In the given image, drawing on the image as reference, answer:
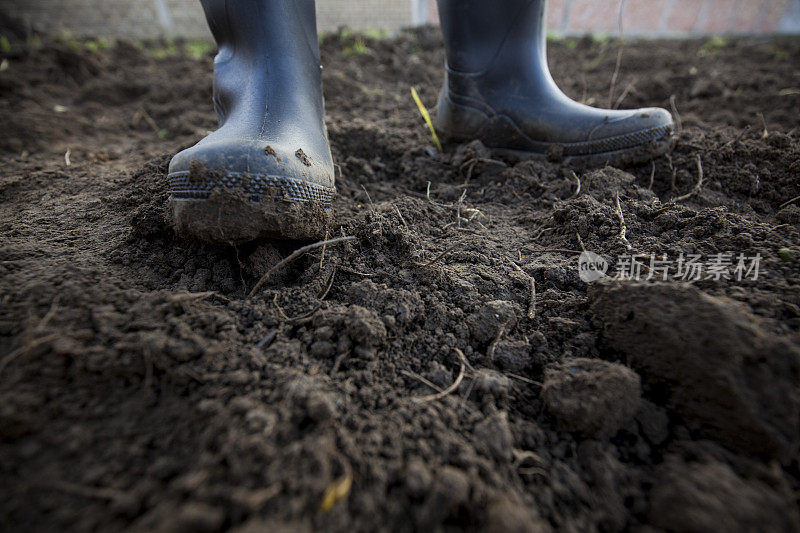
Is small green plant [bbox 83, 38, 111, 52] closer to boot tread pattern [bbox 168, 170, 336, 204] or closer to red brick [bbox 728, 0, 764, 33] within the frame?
boot tread pattern [bbox 168, 170, 336, 204]

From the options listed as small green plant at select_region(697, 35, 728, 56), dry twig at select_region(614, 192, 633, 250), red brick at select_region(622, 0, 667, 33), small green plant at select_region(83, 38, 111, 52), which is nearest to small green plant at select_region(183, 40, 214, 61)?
small green plant at select_region(83, 38, 111, 52)

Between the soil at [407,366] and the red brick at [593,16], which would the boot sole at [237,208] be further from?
the red brick at [593,16]

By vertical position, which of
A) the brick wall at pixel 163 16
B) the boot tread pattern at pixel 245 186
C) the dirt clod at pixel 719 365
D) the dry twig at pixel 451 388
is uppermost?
the brick wall at pixel 163 16

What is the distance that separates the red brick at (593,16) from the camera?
18.6 feet

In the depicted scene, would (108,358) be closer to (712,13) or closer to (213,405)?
(213,405)

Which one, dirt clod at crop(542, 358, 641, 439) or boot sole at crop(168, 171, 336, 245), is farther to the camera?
boot sole at crop(168, 171, 336, 245)

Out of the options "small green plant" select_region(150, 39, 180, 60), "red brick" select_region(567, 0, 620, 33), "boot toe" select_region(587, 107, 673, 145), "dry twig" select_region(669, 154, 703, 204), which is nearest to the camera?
"dry twig" select_region(669, 154, 703, 204)

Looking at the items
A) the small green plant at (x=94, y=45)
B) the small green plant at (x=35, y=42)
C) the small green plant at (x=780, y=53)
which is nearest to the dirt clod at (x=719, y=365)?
the small green plant at (x=780, y=53)

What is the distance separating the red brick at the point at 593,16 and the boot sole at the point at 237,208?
6323 millimetres

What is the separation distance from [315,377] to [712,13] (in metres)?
9.22

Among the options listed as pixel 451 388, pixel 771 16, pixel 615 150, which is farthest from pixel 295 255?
pixel 771 16

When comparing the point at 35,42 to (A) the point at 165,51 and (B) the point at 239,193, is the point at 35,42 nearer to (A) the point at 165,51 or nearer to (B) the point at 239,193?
(A) the point at 165,51

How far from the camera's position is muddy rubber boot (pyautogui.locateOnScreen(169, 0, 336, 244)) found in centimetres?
86

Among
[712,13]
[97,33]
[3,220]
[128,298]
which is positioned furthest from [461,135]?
[712,13]
